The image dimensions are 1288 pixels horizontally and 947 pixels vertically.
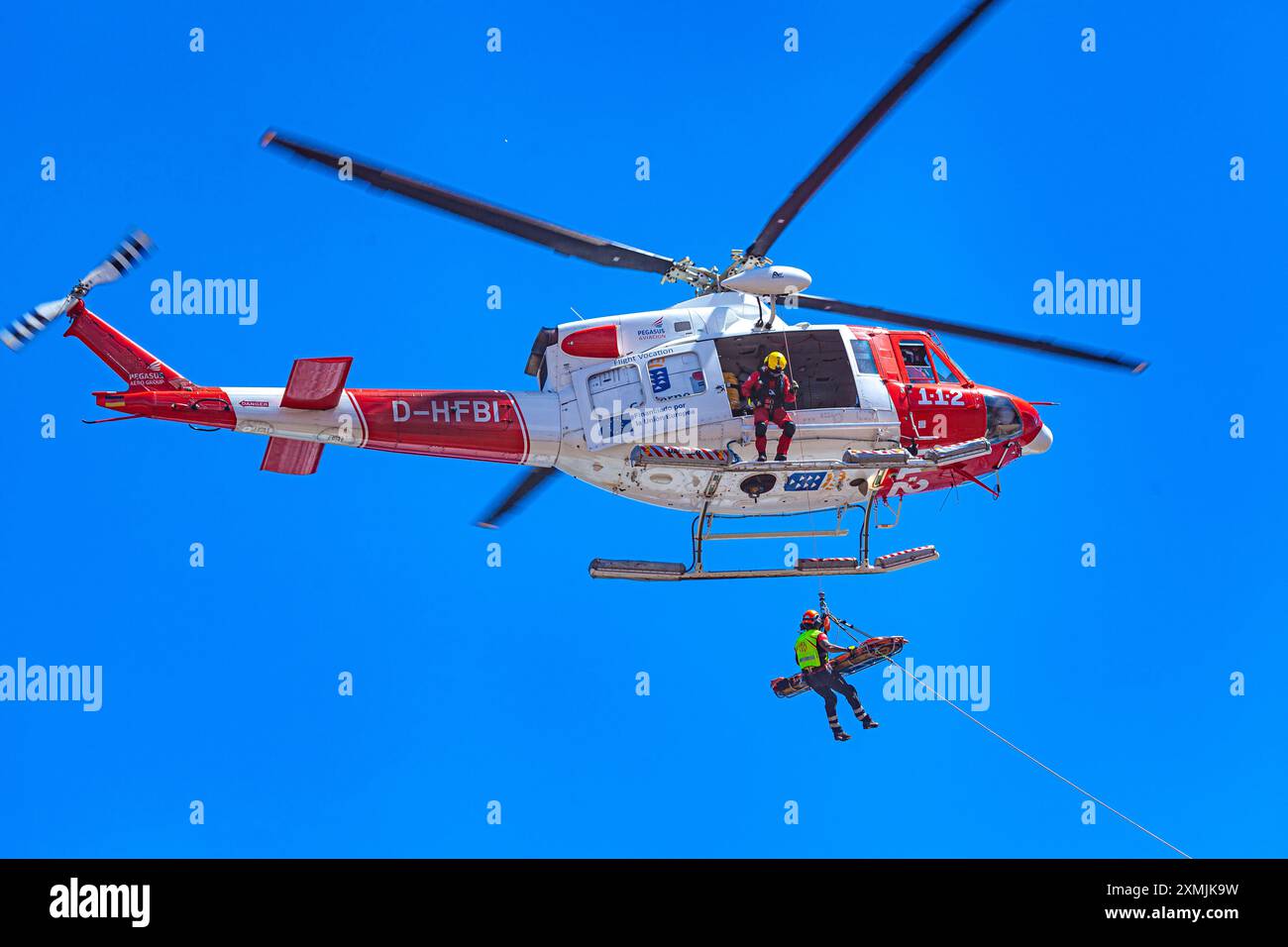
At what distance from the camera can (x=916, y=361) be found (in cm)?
1969

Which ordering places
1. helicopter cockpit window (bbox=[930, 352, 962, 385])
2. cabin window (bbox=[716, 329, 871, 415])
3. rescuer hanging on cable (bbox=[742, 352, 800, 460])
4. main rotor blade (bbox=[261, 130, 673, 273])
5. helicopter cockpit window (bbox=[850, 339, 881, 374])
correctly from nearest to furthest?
1. main rotor blade (bbox=[261, 130, 673, 273])
2. rescuer hanging on cable (bbox=[742, 352, 800, 460])
3. cabin window (bbox=[716, 329, 871, 415])
4. helicopter cockpit window (bbox=[850, 339, 881, 374])
5. helicopter cockpit window (bbox=[930, 352, 962, 385])

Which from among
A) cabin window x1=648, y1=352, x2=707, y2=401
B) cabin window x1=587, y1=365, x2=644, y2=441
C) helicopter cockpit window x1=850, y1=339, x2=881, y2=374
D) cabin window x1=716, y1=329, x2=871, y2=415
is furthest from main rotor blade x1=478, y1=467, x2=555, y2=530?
helicopter cockpit window x1=850, y1=339, x2=881, y2=374

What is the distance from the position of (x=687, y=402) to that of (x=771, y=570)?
6.57 feet

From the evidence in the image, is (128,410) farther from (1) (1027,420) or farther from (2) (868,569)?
(1) (1027,420)

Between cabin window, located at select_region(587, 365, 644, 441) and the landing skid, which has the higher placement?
cabin window, located at select_region(587, 365, 644, 441)

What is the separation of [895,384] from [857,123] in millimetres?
3043

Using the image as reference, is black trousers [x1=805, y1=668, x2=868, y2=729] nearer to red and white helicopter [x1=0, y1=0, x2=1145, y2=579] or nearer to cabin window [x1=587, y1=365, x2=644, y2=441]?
red and white helicopter [x1=0, y1=0, x2=1145, y2=579]

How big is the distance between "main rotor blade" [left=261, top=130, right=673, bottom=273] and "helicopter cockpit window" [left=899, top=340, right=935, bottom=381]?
3352 mm

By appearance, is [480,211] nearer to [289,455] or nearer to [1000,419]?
[289,455]

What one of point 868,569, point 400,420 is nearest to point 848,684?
point 868,569

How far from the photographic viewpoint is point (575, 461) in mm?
18703

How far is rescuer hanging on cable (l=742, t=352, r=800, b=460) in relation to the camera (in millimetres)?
18406

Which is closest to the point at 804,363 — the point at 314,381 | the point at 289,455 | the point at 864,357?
the point at 864,357

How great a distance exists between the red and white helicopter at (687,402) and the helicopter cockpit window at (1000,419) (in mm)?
21
